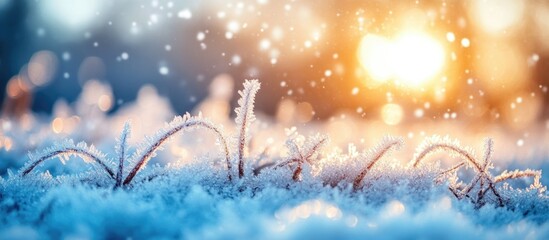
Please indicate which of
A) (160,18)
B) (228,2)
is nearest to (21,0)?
(160,18)

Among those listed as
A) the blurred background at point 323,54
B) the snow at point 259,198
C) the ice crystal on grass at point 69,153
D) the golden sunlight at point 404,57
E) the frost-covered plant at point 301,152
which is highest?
the blurred background at point 323,54

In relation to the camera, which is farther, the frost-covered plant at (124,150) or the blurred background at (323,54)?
the blurred background at (323,54)

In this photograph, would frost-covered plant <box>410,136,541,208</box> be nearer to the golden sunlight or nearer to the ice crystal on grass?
the ice crystal on grass

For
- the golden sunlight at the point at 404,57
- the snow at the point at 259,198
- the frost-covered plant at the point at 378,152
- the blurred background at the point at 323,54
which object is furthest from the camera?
the blurred background at the point at 323,54

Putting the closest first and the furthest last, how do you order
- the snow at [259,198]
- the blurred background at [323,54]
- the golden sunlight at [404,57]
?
1. the snow at [259,198]
2. the golden sunlight at [404,57]
3. the blurred background at [323,54]

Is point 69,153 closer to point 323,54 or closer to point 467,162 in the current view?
point 467,162

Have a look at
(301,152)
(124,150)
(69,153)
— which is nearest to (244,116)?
(301,152)

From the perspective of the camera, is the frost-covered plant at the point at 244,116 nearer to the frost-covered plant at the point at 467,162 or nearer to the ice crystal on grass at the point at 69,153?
the ice crystal on grass at the point at 69,153

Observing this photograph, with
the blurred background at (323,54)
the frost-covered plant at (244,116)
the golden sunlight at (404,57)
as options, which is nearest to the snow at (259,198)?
the frost-covered plant at (244,116)
